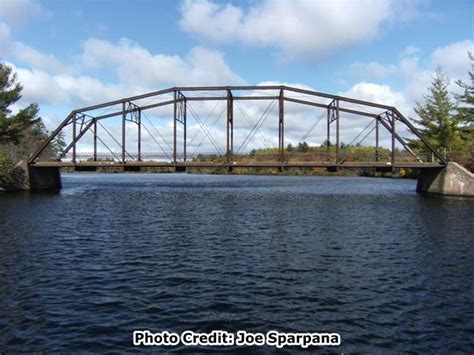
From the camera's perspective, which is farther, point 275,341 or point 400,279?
point 400,279

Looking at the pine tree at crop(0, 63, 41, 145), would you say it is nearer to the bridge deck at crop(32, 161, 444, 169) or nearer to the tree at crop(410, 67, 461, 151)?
the bridge deck at crop(32, 161, 444, 169)

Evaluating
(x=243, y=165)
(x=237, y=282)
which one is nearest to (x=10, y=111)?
(x=243, y=165)

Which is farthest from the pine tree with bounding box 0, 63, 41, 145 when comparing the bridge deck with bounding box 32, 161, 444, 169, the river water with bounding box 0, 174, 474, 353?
the river water with bounding box 0, 174, 474, 353

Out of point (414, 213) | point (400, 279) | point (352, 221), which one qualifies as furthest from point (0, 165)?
point (400, 279)

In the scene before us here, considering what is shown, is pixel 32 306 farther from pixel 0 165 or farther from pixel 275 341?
pixel 0 165

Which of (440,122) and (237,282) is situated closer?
(237,282)

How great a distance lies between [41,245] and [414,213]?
3166cm

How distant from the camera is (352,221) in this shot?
3300 centimetres

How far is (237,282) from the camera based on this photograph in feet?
52.2

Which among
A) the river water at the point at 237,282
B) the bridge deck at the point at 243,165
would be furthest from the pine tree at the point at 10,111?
the river water at the point at 237,282

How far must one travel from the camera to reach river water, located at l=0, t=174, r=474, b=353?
37.6ft

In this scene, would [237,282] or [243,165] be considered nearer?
[237,282]

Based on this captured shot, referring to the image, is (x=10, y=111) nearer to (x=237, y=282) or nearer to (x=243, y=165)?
(x=243, y=165)

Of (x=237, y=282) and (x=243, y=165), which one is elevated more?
(x=243, y=165)
